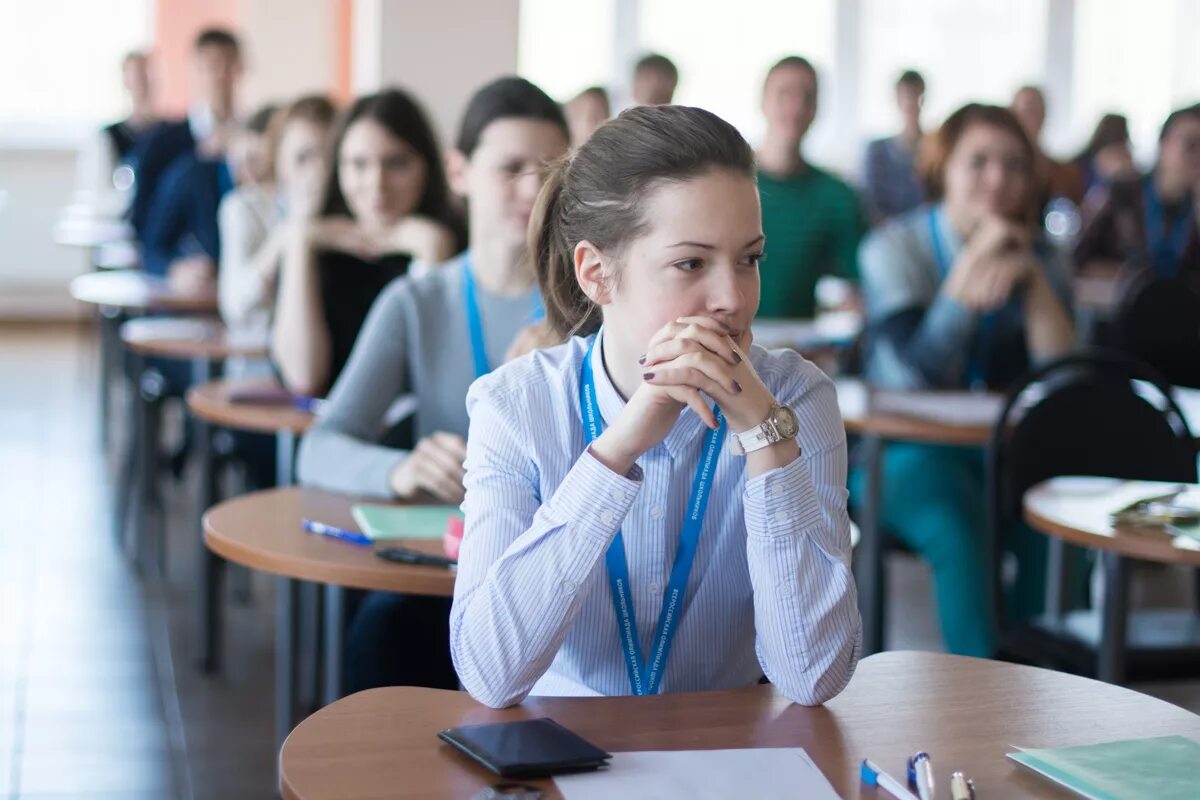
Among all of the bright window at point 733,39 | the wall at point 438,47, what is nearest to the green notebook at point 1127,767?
the wall at point 438,47

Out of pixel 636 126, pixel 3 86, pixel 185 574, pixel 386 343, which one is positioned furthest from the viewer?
pixel 3 86

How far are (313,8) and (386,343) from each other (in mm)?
6614

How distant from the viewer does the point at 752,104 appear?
448 inches

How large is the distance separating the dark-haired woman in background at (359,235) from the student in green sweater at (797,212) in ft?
5.05

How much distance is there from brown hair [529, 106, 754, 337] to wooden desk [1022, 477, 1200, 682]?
0.96m

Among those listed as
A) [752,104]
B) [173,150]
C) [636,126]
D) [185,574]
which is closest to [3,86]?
[173,150]

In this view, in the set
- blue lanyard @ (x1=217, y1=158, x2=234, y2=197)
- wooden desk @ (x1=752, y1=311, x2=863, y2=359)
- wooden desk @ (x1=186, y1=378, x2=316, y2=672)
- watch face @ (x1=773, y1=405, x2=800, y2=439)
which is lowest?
wooden desk @ (x1=186, y1=378, x2=316, y2=672)

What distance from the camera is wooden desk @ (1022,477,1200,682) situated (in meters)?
2.28

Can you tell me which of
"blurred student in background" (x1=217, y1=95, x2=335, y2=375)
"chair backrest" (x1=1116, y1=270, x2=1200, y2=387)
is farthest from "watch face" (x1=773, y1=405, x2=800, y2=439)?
"chair backrest" (x1=1116, y1=270, x2=1200, y2=387)

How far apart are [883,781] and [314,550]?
105cm

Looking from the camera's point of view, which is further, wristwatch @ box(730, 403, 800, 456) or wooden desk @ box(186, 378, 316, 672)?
wooden desk @ box(186, 378, 316, 672)

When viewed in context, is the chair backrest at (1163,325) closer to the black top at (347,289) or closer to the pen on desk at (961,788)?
the black top at (347,289)

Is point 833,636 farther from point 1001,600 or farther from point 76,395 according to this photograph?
point 76,395

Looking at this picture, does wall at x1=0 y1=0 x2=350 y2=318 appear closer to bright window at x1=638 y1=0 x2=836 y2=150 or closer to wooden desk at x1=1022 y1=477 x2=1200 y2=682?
bright window at x1=638 y1=0 x2=836 y2=150
